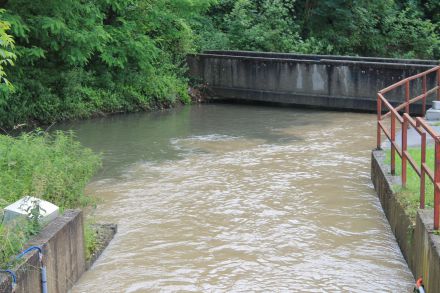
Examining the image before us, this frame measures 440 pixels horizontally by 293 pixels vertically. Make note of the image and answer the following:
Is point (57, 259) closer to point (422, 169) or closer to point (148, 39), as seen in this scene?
point (422, 169)

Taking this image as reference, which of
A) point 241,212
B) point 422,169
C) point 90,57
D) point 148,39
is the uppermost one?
point 148,39

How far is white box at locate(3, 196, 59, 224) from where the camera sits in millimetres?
6953

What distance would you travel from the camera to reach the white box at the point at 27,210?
22.8 feet

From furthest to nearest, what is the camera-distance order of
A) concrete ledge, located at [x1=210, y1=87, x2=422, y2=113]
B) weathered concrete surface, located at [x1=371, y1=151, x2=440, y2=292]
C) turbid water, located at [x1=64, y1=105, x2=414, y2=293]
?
concrete ledge, located at [x1=210, y1=87, x2=422, y2=113] → turbid water, located at [x1=64, y1=105, x2=414, y2=293] → weathered concrete surface, located at [x1=371, y1=151, x2=440, y2=292]

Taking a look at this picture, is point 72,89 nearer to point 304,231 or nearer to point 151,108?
point 151,108

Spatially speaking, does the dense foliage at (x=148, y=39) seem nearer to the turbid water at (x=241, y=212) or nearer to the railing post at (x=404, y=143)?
the turbid water at (x=241, y=212)

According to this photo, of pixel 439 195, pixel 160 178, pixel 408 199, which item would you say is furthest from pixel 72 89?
pixel 439 195

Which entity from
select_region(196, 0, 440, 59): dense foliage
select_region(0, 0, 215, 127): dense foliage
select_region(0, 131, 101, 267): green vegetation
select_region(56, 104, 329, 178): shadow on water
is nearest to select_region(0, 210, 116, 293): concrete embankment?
select_region(0, 131, 101, 267): green vegetation

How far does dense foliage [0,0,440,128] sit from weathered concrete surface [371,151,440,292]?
7.08 m

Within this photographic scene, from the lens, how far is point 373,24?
93.1 ft

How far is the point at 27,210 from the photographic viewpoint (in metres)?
7.04

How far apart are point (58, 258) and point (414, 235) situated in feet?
12.5

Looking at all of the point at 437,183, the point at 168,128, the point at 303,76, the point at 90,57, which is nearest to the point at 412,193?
the point at 437,183

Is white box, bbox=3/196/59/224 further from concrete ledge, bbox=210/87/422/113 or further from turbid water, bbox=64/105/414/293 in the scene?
concrete ledge, bbox=210/87/422/113
